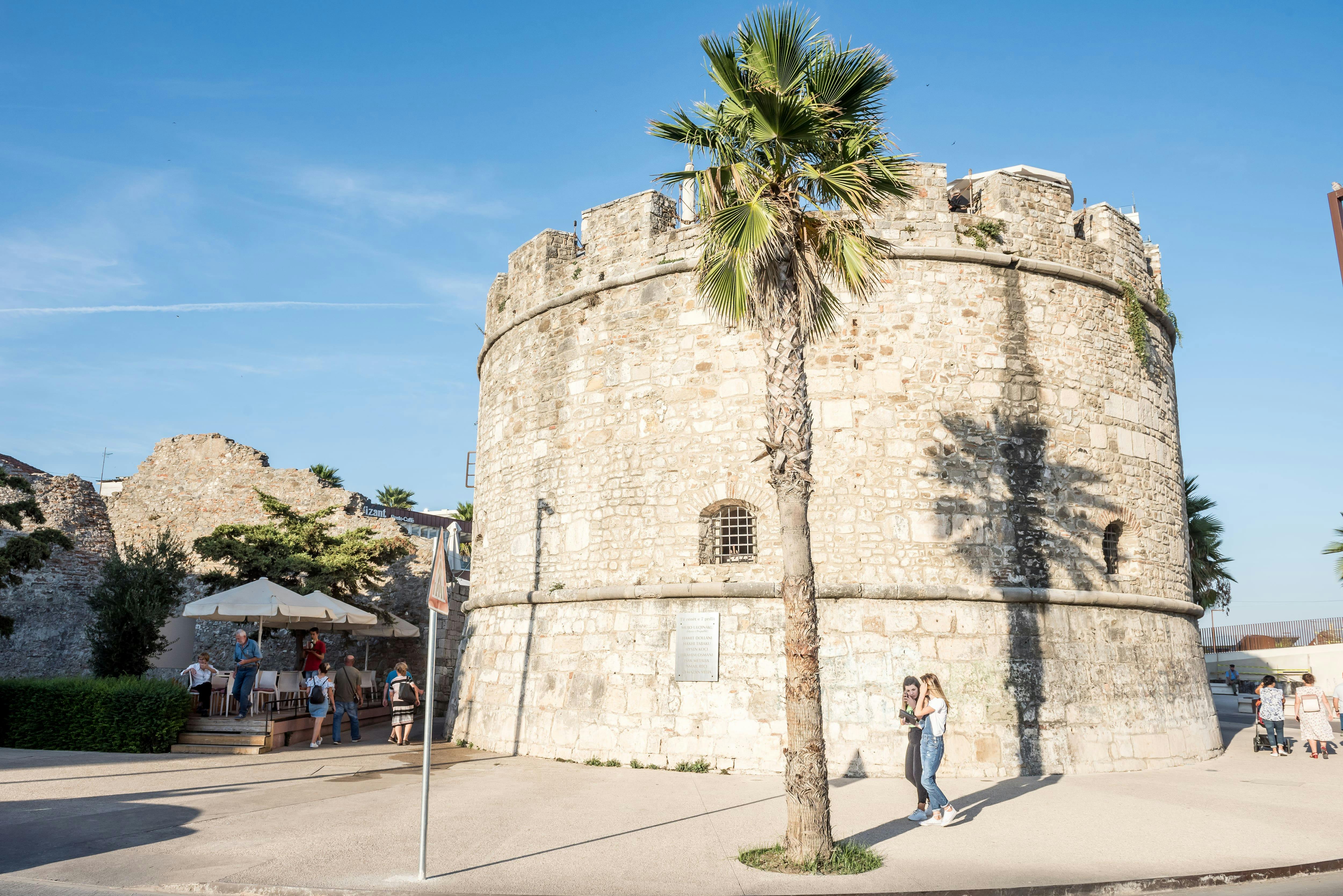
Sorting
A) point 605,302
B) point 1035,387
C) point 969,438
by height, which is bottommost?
point 969,438

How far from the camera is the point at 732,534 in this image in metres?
11.6

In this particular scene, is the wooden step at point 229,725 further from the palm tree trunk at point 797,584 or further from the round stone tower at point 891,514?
the palm tree trunk at point 797,584

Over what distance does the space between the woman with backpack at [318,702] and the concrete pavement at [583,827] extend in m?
1.86

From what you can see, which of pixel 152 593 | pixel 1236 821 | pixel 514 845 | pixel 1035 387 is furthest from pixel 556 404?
pixel 1236 821

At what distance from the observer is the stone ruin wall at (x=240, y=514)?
22.4m

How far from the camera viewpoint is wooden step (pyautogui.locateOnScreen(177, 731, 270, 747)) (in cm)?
1206

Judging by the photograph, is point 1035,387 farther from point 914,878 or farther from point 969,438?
point 914,878

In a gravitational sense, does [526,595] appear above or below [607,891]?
above

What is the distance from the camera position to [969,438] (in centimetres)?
1133

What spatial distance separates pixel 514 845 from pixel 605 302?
7.90 m

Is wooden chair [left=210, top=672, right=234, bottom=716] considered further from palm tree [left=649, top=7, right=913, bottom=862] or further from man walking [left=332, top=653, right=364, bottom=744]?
palm tree [left=649, top=7, right=913, bottom=862]

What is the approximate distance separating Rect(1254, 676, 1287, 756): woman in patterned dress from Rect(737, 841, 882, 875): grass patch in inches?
366

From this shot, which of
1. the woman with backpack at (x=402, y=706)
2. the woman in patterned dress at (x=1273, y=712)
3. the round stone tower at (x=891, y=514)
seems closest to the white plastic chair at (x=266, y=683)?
the woman with backpack at (x=402, y=706)

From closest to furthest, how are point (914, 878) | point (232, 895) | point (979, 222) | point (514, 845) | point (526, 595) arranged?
1. point (232, 895)
2. point (914, 878)
3. point (514, 845)
4. point (979, 222)
5. point (526, 595)
